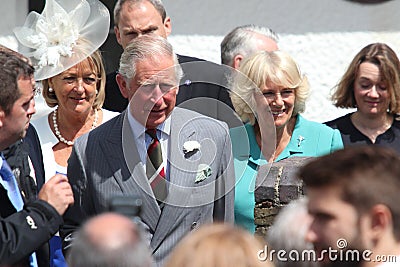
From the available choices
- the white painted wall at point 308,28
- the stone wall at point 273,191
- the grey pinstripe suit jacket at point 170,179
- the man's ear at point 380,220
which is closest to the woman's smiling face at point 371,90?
the stone wall at point 273,191

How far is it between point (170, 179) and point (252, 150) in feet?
1.86

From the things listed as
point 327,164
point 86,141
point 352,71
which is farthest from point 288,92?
point 327,164

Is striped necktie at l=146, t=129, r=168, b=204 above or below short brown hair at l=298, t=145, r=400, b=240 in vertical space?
below

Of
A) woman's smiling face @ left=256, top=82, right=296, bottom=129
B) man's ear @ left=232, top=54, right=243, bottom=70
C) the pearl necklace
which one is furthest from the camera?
man's ear @ left=232, top=54, right=243, bottom=70

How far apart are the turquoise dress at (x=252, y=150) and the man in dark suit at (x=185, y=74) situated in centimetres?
13

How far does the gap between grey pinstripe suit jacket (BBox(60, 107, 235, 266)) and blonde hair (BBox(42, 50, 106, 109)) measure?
2.47 feet

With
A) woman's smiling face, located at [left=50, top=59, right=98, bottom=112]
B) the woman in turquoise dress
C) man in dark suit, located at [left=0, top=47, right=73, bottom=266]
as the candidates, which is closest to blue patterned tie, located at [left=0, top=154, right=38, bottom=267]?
man in dark suit, located at [left=0, top=47, right=73, bottom=266]

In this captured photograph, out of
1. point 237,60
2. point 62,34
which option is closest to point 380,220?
point 237,60

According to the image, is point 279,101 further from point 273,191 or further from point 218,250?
point 218,250

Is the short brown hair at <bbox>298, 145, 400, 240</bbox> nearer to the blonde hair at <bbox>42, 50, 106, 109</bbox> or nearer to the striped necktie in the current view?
the striped necktie

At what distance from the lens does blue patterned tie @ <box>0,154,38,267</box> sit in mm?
3611

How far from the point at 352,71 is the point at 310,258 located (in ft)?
7.62

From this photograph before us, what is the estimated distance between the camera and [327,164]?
2643 mm

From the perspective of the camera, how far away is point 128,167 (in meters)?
3.90
